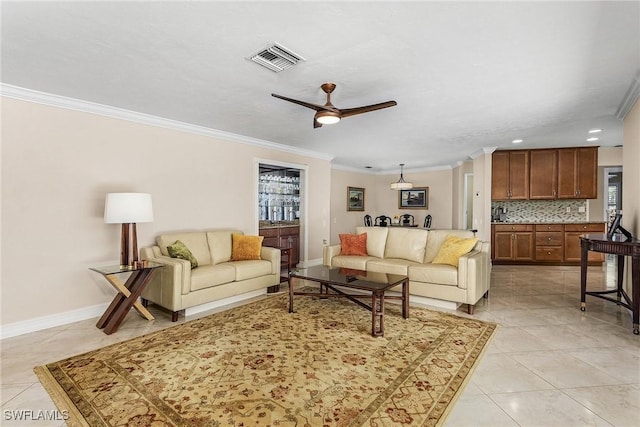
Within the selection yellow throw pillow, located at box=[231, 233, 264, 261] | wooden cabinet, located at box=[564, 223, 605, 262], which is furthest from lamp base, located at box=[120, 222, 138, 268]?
wooden cabinet, located at box=[564, 223, 605, 262]

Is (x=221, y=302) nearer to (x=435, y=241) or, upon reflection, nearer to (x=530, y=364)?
(x=435, y=241)

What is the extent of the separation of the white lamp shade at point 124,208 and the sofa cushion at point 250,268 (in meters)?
1.31

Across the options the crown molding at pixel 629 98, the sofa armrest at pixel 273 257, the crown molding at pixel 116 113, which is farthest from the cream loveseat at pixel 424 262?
the crown molding at pixel 116 113

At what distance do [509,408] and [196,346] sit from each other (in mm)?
2450

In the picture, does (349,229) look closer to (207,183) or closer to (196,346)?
(207,183)

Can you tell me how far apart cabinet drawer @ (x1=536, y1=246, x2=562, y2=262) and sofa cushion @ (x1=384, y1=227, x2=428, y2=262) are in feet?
11.7

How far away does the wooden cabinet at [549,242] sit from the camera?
6.64 m

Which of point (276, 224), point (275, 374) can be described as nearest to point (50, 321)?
point (275, 374)

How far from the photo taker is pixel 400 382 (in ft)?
7.53

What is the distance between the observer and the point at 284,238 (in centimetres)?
642

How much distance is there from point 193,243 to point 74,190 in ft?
4.79

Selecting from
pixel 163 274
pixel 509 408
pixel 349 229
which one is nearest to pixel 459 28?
pixel 509 408

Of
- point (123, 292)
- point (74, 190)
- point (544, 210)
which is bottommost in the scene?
point (123, 292)

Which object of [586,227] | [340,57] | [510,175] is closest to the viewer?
[340,57]
